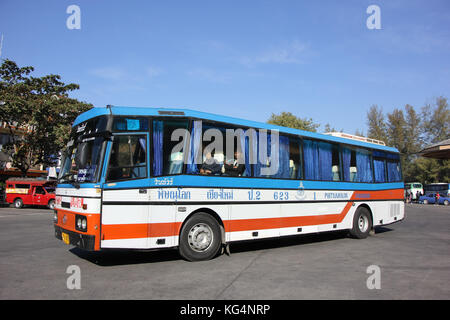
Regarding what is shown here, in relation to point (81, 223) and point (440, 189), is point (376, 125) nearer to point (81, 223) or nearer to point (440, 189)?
point (440, 189)

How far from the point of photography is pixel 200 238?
7465 mm

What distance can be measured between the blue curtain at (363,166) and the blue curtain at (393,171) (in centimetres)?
155

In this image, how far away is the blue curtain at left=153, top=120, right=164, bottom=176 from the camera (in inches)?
273

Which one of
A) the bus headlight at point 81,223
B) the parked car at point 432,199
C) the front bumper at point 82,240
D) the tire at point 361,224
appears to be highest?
the bus headlight at point 81,223

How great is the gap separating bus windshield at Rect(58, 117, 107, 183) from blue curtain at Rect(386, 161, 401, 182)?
437 inches

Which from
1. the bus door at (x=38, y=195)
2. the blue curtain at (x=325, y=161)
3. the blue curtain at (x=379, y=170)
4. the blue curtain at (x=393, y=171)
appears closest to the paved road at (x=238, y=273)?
the blue curtain at (x=325, y=161)

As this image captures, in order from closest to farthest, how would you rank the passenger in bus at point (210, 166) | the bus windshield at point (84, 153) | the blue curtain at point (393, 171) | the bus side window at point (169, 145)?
the bus windshield at point (84, 153), the bus side window at point (169, 145), the passenger in bus at point (210, 166), the blue curtain at point (393, 171)

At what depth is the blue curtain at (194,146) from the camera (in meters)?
7.40

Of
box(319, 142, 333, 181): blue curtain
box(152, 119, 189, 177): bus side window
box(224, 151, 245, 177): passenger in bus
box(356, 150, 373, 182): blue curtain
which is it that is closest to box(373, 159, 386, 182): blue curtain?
box(356, 150, 373, 182): blue curtain

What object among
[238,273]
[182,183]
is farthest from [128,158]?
[238,273]

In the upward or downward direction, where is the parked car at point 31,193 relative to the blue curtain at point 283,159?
downward

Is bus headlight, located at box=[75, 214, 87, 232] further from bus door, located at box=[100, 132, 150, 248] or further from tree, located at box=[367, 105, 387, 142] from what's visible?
tree, located at box=[367, 105, 387, 142]

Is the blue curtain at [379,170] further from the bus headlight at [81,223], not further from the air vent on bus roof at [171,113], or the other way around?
the bus headlight at [81,223]
